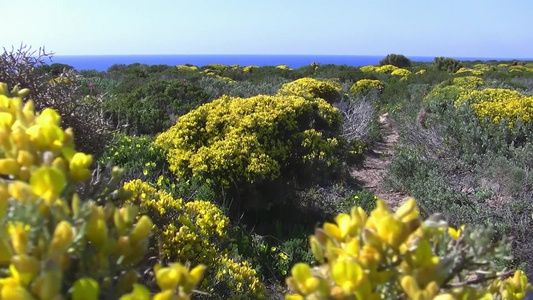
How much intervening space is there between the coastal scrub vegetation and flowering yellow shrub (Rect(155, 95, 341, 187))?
20 mm

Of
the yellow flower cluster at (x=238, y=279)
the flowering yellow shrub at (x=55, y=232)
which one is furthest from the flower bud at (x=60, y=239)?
the yellow flower cluster at (x=238, y=279)

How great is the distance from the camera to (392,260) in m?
0.85

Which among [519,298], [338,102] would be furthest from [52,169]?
[338,102]

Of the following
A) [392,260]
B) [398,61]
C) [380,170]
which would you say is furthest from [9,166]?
[398,61]

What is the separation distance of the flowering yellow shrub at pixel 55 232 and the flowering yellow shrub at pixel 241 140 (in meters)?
3.88

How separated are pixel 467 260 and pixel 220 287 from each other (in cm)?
248

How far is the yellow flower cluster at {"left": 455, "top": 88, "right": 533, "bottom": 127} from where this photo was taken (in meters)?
7.46

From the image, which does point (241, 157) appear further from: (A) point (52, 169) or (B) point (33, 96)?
(A) point (52, 169)

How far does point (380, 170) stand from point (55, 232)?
800 cm

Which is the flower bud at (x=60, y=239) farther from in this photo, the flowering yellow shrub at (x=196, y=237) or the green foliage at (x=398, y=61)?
the green foliage at (x=398, y=61)

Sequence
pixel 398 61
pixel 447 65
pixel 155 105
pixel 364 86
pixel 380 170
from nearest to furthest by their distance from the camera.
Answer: pixel 380 170, pixel 155 105, pixel 364 86, pixel 447 65, pixel 398 61

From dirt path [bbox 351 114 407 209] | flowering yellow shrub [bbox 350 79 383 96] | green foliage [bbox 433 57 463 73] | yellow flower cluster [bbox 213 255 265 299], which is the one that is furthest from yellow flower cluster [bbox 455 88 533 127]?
green foliage [bbox 433 57 463 73]

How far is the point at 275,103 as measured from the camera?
18.6 feet

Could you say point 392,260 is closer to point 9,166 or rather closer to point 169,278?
point 169,278
